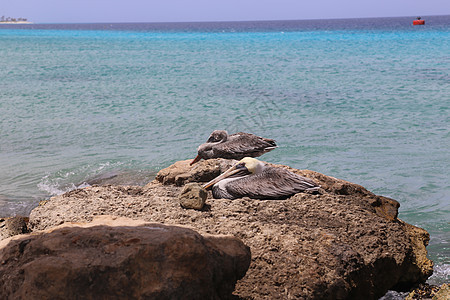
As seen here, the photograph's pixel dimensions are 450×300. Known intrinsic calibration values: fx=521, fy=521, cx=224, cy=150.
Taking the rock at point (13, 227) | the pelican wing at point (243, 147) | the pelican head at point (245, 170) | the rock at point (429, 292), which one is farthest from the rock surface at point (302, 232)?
the pelican wing at point (243, 147)

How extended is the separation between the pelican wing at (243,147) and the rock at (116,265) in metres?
3.03

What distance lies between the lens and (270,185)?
504 cm

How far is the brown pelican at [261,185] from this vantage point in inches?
196

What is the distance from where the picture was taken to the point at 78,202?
16.1ft

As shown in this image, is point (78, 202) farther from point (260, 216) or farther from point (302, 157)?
point (302, 157)

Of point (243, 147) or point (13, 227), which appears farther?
point (243, 147)

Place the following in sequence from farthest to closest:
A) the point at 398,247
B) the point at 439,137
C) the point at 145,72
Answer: the point at 145,72, the point at 439,137, the point at 398,247

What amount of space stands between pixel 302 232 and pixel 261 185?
93 cm

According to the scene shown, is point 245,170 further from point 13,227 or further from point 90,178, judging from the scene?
point 90,178

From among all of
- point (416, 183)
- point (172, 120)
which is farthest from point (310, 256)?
point (172, 120)

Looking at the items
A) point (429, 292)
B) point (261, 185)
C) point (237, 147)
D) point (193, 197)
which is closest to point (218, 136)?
point (237, 147)

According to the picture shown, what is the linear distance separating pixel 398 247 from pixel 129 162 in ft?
20.1

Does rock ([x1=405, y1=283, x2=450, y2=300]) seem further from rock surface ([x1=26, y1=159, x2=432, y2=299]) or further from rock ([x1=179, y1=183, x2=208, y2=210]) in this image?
rock ([x1=179, y1=183, x2=208, y2=210])

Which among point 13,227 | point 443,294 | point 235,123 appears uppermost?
point 13,227
